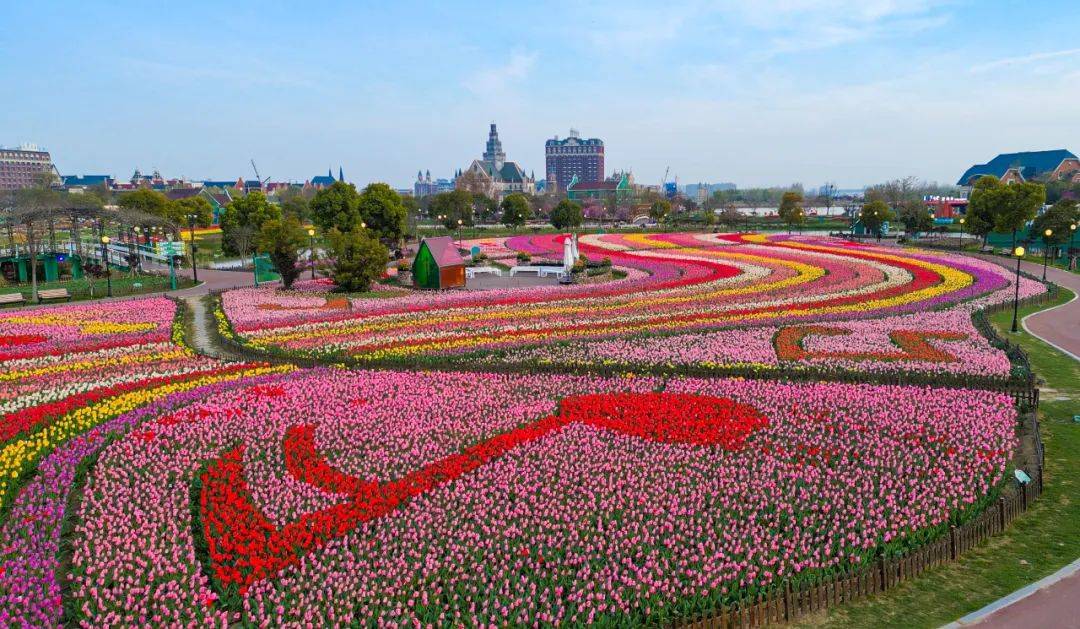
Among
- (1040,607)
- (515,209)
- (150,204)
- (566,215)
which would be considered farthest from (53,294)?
(515,209)

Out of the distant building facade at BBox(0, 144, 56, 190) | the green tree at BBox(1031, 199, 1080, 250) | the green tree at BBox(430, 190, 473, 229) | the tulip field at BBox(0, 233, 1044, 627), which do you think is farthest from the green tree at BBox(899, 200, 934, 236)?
the distant building facade at BBox(0, 144, 56, 190)

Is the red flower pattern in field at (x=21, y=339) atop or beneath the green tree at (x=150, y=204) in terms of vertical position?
beneath

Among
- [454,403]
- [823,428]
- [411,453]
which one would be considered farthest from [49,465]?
[823,428]

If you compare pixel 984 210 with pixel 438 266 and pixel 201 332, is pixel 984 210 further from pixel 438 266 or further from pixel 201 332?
pixel 201 332

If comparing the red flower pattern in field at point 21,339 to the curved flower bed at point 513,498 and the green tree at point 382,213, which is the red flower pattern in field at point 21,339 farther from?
the green tree at point 382,213

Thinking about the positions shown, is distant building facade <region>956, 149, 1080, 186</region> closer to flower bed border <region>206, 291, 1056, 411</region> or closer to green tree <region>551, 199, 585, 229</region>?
green tree <region>551, 199, 585, 229</region>

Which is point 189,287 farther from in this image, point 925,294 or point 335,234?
point 925,294

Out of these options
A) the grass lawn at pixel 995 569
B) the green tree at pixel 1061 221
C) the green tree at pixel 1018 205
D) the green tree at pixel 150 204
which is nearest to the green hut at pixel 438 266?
the grass lawn at pixel 995 569
